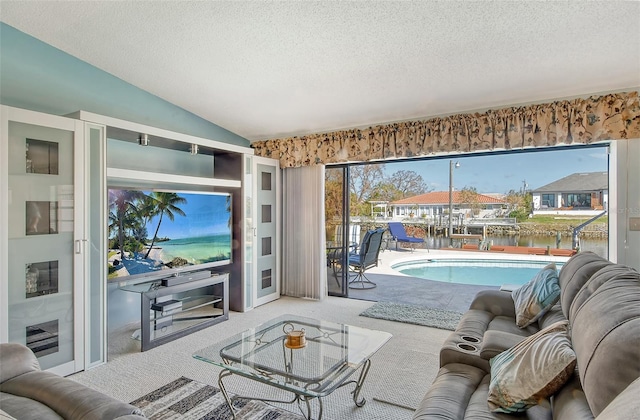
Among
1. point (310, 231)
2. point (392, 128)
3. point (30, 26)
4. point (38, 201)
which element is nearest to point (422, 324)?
point (310, 231)

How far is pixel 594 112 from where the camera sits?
122 inches

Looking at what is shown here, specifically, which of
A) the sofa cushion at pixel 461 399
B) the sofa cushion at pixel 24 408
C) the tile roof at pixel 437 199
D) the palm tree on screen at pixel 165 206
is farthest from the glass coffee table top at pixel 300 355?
the tile roof at pixel 437 199

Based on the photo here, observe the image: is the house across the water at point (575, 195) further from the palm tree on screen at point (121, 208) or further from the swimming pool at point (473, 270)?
the palm tree on screen at point (121, 208)

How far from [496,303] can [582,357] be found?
68.5 inches

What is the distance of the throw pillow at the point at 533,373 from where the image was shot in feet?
4.25

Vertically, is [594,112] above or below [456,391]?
above

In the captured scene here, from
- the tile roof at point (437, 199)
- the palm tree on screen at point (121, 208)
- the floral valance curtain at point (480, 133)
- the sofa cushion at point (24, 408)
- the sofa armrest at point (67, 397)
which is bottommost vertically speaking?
the sofa cushion at point (24, 408)

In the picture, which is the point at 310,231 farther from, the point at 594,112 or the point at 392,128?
the point at 594,112

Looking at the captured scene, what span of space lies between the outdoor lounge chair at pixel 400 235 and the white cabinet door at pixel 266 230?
2380 millimetres

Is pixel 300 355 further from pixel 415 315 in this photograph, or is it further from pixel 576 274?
pixel 415 315

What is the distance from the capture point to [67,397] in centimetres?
145

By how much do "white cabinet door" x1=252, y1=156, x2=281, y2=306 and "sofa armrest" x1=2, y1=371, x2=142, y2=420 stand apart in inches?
111

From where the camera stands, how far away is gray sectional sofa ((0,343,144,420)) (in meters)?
1.35

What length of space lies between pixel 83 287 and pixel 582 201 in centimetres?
494
